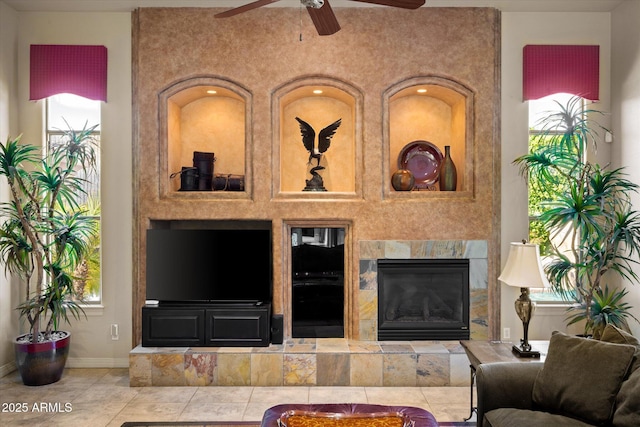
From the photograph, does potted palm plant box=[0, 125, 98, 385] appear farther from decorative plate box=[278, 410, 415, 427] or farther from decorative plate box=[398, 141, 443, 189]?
decorative plate box=[398, 141, 443, 189]

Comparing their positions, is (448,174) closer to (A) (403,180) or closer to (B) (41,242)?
(A) (403,180)

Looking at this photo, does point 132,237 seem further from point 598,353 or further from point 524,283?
point 598,353

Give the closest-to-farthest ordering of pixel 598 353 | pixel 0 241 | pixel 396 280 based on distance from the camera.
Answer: pixel 598 353
pixel 0 241
pixel 396 280

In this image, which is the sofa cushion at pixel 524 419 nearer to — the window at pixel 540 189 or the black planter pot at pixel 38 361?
the window at pixel 540 189

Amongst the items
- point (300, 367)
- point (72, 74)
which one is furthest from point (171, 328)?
point (72, 74)

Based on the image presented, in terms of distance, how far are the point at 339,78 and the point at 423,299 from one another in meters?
2.20

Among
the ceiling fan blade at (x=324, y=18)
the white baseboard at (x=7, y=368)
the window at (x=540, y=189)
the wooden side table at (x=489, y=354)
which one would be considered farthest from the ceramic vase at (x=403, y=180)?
the white baseboard at (x=7, y=368)

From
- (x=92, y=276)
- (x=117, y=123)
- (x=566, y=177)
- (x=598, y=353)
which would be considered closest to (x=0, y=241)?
(x=92, y=276)

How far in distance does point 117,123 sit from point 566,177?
4.08 metres

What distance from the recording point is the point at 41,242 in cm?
450

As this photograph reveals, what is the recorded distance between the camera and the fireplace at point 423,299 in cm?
488

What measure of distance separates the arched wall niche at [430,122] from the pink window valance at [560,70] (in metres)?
0.57

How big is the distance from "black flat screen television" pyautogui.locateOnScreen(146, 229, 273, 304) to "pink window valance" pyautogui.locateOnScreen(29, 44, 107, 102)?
1.45m

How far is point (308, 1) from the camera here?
8.78 feet
